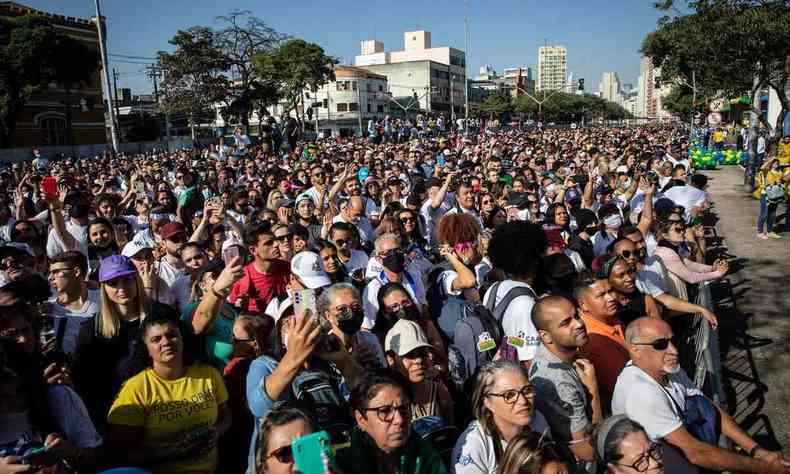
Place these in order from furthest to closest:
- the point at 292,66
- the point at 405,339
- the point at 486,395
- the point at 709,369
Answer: the point at 292,66 → the point at 709,369 → the point at 405,339 → the point at 486,395

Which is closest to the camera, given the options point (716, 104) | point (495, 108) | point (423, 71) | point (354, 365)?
point (354, 365)

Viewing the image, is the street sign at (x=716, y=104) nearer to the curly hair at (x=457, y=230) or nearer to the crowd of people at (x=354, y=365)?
the crowd of people at (x=354, y=365)

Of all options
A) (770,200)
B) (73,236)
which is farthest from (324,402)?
(770,200)

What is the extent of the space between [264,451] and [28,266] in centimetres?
340

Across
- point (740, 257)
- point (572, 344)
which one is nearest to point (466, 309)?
point (572, 344)

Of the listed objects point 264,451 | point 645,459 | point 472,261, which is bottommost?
point 645,459

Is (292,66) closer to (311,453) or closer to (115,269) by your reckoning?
(115,269)

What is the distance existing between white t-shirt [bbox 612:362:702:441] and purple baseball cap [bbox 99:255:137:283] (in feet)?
9.86

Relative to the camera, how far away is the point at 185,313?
3.63 meters

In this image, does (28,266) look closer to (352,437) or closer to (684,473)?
(352,437)

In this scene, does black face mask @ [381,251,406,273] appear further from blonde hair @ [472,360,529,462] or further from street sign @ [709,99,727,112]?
street sign @ [709,99,727,112]

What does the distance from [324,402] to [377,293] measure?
4.45 ft

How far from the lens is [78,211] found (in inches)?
260

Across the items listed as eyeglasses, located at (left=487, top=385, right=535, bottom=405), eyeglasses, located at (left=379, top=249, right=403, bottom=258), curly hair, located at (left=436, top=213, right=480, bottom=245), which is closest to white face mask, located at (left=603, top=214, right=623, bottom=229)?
curly hair, located at (left=436, top=213, right=480, bottom=245)
